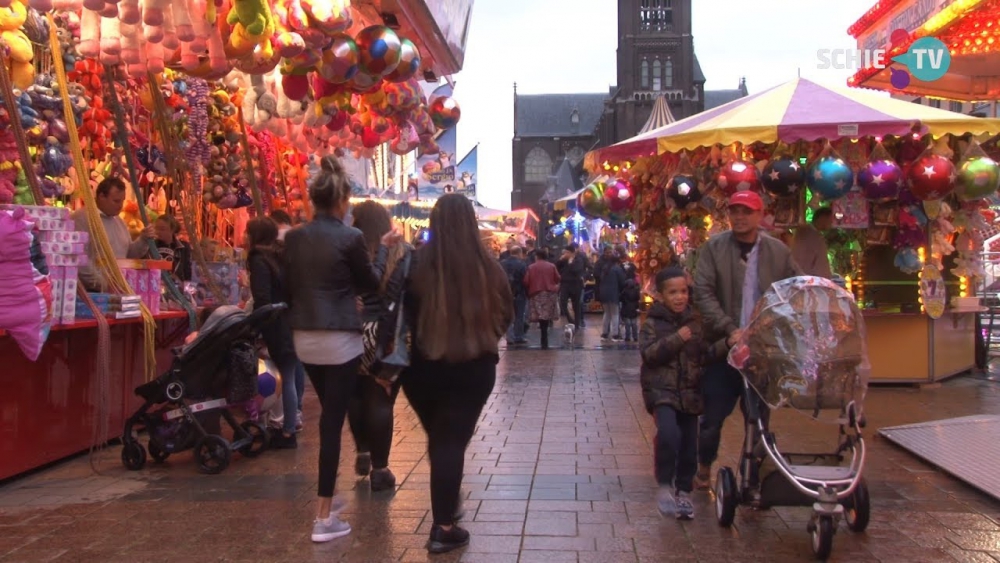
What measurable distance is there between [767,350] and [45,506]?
400cm

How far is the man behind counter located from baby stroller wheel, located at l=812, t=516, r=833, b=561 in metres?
4.98

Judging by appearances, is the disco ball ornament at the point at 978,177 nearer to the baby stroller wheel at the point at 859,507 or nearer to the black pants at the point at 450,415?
the baby stroller wheel at the point at 859,507

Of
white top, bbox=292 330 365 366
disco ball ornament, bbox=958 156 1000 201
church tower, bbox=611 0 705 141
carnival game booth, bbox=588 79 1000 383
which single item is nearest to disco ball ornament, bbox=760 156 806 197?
carnival game booth, bbox=588 79 1000 383

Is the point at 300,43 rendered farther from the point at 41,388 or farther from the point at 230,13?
the point at 41,388

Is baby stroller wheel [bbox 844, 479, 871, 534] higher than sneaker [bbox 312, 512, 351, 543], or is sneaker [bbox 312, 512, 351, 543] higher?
baby stroller wheel [bbox 844, 479, 871, 534]

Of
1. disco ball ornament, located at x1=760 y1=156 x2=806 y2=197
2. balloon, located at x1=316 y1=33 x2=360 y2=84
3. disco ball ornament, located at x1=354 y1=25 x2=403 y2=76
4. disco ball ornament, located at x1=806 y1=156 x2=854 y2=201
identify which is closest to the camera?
balloon, located at x1=316 y1=33 x2=360 y2=84

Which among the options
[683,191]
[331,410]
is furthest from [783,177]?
[331,410]

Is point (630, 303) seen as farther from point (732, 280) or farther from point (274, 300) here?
point (732, 280)

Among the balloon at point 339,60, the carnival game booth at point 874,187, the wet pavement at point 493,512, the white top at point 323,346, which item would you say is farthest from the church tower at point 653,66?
the white top at point 323,346

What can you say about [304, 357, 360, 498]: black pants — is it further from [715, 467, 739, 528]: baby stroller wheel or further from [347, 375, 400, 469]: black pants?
[715, 467, 739, 528]: baby stroller wheel

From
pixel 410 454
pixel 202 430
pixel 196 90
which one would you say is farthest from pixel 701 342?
pixel 196 90

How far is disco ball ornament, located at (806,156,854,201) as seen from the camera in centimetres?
918

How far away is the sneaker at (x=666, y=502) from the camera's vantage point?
4.98 m

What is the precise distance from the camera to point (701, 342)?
504cm
